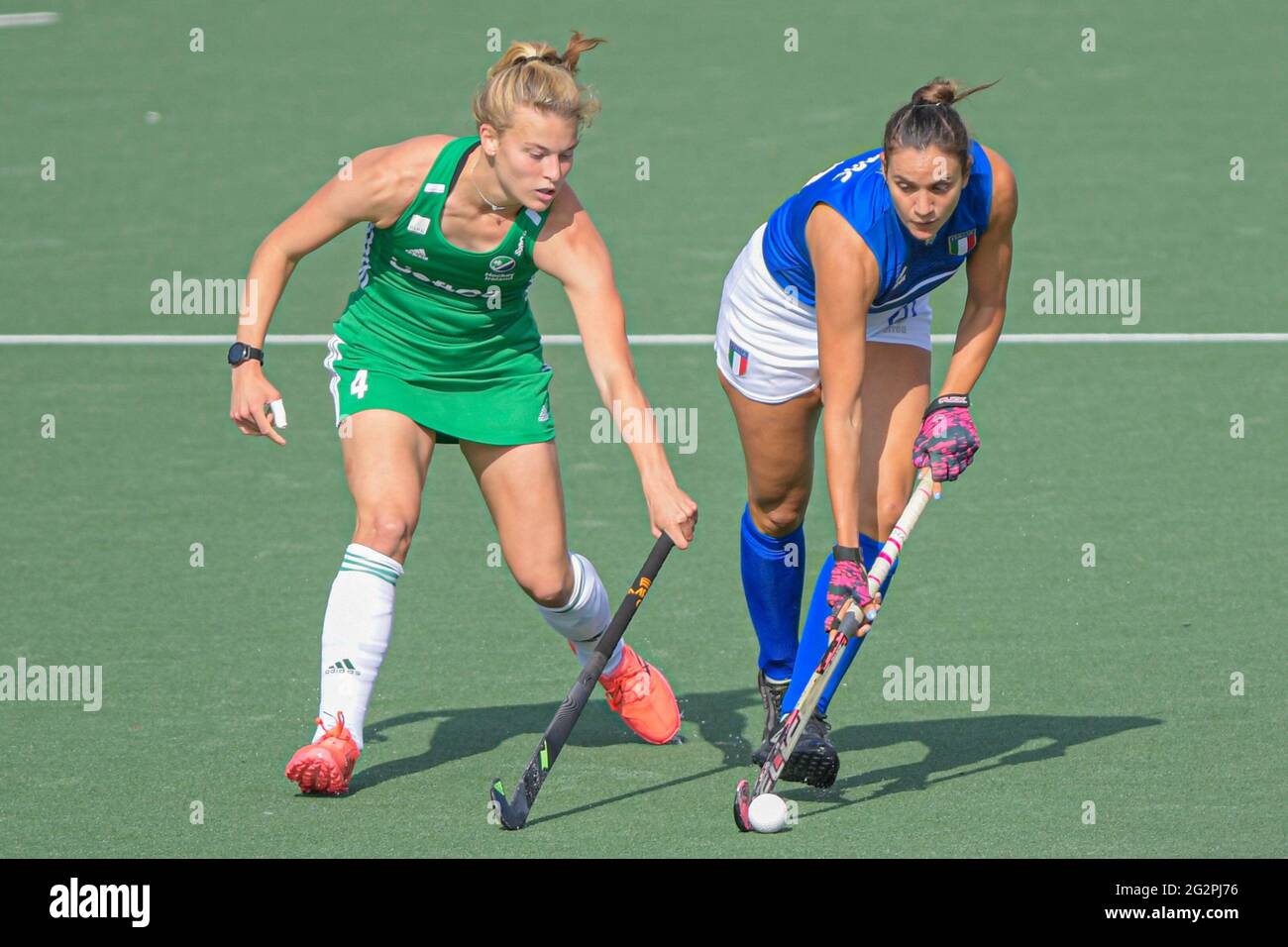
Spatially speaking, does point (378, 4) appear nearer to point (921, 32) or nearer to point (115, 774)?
point (921, 32)

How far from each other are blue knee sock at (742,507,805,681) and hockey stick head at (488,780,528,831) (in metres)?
0.98

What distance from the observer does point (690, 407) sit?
28.7 ft

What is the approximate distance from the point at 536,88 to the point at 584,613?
138cm

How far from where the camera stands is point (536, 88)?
4730 millimetres

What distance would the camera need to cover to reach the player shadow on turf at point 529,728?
17.2 feet

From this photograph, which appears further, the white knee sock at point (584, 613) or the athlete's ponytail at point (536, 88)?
the white knee sock at point (584, 613)

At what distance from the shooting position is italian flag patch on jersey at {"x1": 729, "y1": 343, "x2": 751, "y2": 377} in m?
5.21

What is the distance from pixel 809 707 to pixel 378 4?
11817 mm

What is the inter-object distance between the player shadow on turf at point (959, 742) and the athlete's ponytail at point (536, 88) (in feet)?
5.57

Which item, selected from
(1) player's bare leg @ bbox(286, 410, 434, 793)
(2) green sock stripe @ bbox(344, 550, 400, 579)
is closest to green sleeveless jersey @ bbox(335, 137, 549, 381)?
(1) player's bare leg @ bbox(286, 410, 434, 793)

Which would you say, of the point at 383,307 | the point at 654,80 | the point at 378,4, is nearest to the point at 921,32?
the point at 654,80

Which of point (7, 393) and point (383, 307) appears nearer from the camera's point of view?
point (383, 307)

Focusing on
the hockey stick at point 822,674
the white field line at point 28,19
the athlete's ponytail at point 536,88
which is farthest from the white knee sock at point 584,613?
the white field line at point 28,19

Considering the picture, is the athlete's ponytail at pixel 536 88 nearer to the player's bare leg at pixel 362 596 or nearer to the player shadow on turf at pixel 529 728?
the player's bare leg at pixel 362 596
